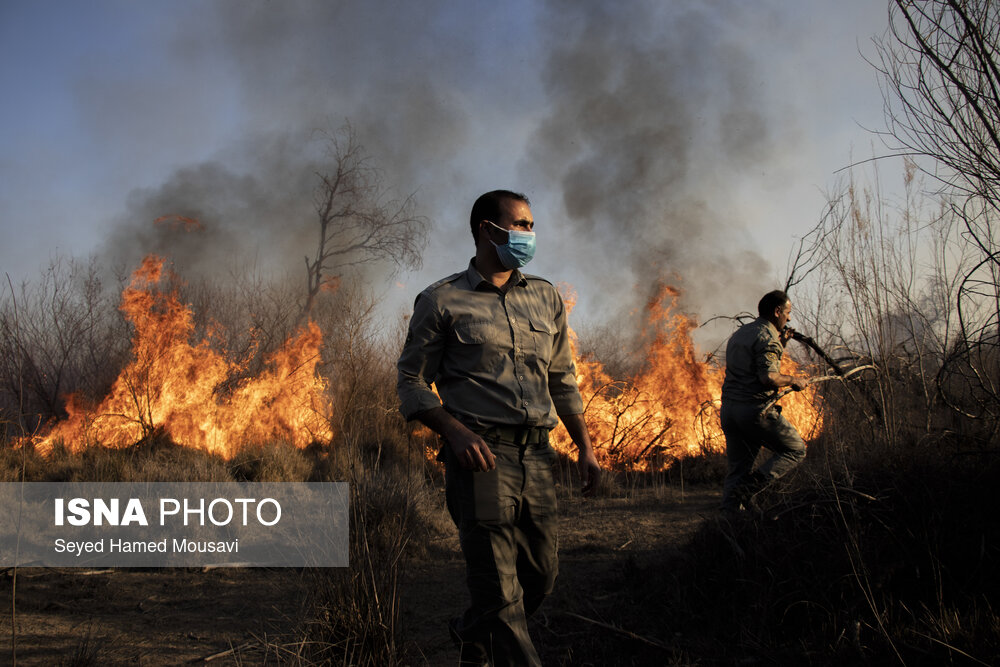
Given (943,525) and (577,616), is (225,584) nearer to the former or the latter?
Result: (577,616)

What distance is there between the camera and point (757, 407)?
502cm

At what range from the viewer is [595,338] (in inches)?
579

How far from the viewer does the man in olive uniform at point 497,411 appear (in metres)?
2.33

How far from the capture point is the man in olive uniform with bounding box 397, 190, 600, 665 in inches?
91.7

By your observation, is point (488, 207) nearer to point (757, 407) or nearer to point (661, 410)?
point (757, 407)

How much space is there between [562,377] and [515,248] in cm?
64

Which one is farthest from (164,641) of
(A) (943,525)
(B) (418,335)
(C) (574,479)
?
(C) (574,479)

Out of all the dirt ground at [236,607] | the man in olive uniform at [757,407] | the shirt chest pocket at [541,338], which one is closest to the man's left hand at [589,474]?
the shirt chest pocket at [541,338]

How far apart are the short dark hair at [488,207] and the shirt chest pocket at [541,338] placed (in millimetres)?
464

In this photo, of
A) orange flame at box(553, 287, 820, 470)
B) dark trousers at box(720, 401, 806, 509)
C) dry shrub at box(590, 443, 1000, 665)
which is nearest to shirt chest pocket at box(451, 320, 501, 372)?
dry shrub at box(590, 443, 1000, 665)

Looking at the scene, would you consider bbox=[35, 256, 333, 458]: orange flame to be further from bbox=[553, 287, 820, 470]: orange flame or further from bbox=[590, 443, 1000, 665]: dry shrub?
bbox=[590, 443, 1000, 665]: dry shrub

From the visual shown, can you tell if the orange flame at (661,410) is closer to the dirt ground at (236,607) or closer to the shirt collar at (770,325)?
the dirt ground at (236,607)

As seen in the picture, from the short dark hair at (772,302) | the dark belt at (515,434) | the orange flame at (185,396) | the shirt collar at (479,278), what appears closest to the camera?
the dark belt at (515,434)

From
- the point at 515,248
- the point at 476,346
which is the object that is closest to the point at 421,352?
the point at 476,346
